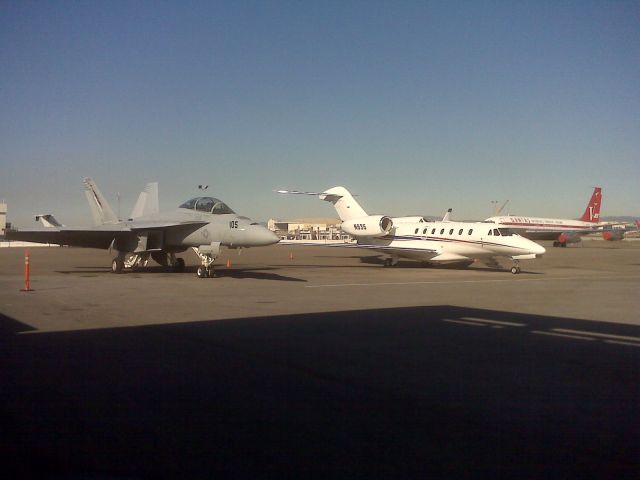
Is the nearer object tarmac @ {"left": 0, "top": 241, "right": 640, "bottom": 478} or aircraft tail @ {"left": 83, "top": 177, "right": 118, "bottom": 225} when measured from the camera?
tarmac @ {"left": 0, "top": 241, "right": 640, "bottom": 478}

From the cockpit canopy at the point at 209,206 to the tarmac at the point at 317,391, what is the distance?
8462 millimetres

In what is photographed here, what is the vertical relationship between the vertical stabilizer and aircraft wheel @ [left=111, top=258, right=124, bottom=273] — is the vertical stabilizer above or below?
above

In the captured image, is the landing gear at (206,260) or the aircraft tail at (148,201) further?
the aircraft tail at (148,201)

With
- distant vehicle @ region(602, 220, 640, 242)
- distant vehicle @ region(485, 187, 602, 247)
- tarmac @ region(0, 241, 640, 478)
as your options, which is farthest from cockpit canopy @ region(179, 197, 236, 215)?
distant vehicle @ region(602, 220, 640, 242)

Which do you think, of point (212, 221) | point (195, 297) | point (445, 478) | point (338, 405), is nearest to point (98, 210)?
point (212, 221)

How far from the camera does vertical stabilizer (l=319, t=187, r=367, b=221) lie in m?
33.4

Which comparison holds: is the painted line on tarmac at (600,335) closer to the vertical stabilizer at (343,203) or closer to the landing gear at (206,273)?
the landing gear at (206,273)

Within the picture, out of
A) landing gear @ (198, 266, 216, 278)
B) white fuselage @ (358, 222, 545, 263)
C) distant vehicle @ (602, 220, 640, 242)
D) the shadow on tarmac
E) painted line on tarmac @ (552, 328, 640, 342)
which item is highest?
distant vehicle @ (602, 220, 640, 242)

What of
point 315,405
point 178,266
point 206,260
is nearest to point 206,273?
point 206,260

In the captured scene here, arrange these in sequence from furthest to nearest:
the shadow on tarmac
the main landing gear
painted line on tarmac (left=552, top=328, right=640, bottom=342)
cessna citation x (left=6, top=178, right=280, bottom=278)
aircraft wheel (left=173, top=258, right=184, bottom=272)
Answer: aircraft wheel (left=173, top=258, right=184, bottom=272)
the main landing gear
cessna citation x (left=6, top=178, right=280, bottom=278)
painted line on tarmac (left=552, top=328, right=640, bottom=342)
the shadow on tarmac

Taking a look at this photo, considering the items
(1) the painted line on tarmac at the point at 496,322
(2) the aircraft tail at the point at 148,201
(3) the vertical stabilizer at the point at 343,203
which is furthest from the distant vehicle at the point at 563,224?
(1) the painted line on tarmac at the point at 496,322

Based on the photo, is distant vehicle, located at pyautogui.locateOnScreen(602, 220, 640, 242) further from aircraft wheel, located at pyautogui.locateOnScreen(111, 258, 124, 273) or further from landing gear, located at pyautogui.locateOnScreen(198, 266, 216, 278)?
aircraft wheel, located at pyautogui.locateOnScreen(111, 258, 124, 273)

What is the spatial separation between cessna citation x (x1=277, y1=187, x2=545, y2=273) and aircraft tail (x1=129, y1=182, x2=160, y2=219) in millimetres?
9238

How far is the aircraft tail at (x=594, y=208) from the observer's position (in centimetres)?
6569
